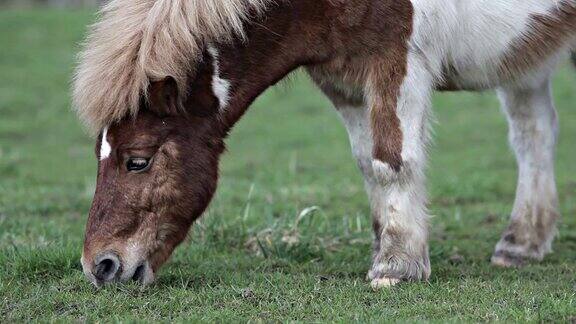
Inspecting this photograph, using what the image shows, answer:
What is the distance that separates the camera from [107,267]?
5.00 meters

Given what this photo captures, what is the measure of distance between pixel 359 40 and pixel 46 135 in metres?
8.99

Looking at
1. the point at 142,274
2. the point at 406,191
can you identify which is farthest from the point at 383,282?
the point at 142,274

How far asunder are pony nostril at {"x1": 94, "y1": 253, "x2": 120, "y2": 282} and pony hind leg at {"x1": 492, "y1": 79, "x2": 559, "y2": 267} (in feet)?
9.37

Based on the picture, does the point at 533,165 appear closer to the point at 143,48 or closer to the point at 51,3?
the point at 143,48

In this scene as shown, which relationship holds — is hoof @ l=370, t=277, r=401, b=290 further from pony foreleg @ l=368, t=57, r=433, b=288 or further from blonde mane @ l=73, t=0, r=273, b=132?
blonde mane @ l=73, t=0, r=273, b=132

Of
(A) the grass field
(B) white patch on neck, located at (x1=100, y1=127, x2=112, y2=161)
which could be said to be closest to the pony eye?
(B) white patch on neck, located at (x1=100, y1=127, x2=112, y2=161)

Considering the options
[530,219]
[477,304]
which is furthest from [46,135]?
[477,304]

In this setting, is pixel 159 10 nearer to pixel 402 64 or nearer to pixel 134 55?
pixel 134 55

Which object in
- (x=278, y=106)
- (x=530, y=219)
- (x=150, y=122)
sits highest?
(x=150, y=122)

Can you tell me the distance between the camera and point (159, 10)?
17.2 feet

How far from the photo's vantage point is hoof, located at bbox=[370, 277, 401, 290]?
17.1 ft

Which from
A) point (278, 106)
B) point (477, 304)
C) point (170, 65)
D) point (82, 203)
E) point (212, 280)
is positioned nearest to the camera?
point (477, 304)

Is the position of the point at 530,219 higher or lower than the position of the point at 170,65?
lower

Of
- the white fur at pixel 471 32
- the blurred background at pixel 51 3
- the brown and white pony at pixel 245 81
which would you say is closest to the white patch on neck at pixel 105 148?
the brown and white pony at pixel 245 81
